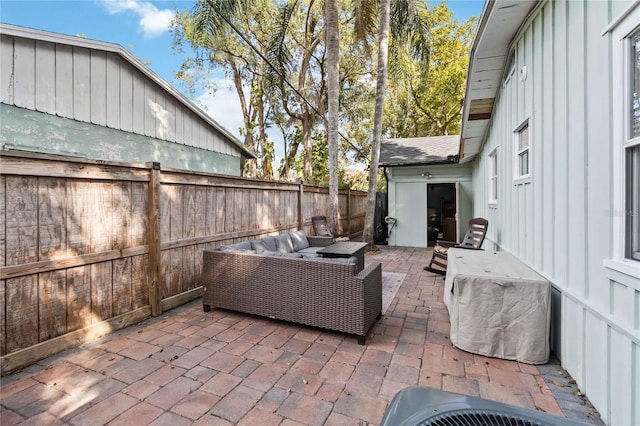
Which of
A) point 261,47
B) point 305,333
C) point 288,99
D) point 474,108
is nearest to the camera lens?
point 305,333

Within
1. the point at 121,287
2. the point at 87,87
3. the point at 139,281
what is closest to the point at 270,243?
the point at 139,281

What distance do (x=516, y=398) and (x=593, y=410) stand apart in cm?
43

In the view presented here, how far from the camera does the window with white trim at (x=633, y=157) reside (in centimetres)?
163

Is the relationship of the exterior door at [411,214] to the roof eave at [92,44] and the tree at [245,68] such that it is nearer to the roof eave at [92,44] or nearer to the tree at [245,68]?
the roof eave at [92,44]

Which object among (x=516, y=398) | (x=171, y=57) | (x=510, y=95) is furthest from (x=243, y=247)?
(x=171, y=57)

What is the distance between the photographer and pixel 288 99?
15422mm

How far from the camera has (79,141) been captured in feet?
15.7

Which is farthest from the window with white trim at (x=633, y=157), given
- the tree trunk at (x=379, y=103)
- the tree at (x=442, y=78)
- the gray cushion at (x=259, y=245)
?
the tree at (x=442, y=78)

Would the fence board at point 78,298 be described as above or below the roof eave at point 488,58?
below

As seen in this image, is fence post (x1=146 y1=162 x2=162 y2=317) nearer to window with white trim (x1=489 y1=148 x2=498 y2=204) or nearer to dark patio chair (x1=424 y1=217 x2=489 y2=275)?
dark patio chair (x1=424 y1=217 x2=489 y2=275)

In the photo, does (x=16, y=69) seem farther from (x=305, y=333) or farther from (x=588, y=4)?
(x=588, y=4)

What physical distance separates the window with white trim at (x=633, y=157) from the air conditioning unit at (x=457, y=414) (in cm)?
142

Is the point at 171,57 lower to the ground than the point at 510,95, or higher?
higher

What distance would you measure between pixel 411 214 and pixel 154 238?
7190 millimetres
